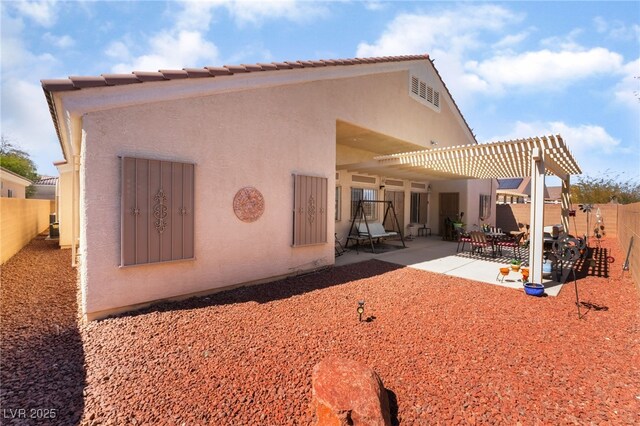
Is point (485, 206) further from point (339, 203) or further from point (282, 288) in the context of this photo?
point (282, 288)

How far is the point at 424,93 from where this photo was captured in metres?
12.5

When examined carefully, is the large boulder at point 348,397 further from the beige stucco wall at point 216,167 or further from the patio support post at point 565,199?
the patio support post at point 565,199

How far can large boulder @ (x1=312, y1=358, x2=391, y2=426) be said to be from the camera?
91.1 inches

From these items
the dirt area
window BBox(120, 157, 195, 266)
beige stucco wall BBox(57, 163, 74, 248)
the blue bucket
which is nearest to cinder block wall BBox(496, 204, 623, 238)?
the blue bucket

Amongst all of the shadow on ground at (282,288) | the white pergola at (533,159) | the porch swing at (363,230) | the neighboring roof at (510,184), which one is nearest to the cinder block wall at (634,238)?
the white pergola at (533,159)

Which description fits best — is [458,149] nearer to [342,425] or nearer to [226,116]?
[226,116]

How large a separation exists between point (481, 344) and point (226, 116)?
20.1 feet

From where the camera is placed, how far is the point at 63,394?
9.66ft

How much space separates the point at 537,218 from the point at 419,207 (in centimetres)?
972

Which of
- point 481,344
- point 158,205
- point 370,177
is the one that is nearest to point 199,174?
point 158,205

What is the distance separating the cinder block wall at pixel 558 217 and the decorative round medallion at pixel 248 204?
16.8 metres

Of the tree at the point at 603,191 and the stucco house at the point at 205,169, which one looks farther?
the tree at the point at 603,191

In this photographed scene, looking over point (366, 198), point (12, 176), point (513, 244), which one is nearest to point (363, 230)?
point (366, 198)

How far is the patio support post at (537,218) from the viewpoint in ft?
20.8
